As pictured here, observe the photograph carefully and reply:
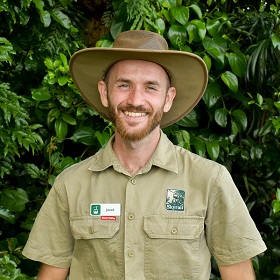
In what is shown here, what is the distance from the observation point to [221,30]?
3.07 m

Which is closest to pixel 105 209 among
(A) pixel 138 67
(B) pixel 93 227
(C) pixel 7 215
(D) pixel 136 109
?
(B) pixel 93 227

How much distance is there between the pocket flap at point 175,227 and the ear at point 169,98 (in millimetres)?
325

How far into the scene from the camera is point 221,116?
310cm

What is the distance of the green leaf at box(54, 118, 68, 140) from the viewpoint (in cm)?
285

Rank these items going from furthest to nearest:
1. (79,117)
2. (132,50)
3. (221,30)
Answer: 1. (221,30)
2. (79,117)
3. (132,50)

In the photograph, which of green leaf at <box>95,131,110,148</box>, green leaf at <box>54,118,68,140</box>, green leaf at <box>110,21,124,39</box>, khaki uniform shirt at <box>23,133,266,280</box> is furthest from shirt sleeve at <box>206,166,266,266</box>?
green leaf at <box>110,21,124,39</box>

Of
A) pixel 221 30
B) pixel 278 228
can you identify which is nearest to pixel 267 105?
pixel 221 30

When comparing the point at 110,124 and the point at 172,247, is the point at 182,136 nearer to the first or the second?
the point at 110,124

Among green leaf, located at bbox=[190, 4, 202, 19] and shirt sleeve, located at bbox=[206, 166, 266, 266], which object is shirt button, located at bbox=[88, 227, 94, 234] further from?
green leaf, located at bbox=[190, 4, 202, 19]

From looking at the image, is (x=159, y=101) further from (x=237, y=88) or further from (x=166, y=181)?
(x=237, y=88)

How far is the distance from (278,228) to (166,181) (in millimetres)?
1363

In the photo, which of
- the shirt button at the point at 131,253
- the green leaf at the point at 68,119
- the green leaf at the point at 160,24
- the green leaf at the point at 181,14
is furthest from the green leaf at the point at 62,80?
the shirt button at the point at 131,253

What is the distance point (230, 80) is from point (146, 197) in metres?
1.17

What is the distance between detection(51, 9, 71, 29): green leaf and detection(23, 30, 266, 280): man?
71 cm
